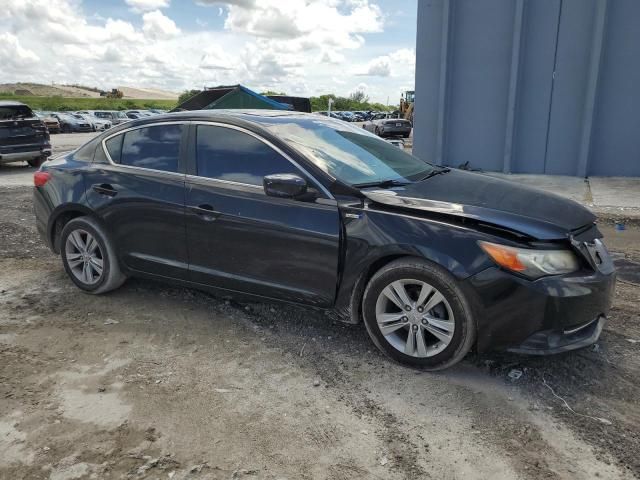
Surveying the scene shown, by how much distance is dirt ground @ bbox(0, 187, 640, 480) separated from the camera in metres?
2.50

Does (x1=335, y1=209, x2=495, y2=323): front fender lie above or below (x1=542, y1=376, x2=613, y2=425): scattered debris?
above

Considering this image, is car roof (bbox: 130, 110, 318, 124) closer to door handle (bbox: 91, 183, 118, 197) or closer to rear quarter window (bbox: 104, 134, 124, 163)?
rear quarter window (bbox: 104, 134, 124, 163)

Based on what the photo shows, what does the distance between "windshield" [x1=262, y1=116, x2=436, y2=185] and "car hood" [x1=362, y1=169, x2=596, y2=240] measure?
23cm

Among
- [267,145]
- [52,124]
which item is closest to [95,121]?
[52,124]

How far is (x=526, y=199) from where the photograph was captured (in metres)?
3.55

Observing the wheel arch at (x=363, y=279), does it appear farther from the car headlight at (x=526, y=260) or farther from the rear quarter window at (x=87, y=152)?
the rear quarter window at (x=87, y=152)

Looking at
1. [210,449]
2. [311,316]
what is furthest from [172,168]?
[210,449]

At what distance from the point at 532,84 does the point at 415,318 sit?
10100 millimetres

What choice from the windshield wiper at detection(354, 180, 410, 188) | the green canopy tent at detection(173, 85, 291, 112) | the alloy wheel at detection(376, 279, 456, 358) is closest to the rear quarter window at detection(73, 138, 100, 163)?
the windshield wiper at detection(354, 180, 410, 188)

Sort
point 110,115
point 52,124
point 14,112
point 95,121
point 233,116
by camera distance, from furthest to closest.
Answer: point 110,115 < point 95,121 < point 52,124 < point 14,112 < point 233,116

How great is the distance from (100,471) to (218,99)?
10.7 meters

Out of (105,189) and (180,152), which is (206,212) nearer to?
(180,152)

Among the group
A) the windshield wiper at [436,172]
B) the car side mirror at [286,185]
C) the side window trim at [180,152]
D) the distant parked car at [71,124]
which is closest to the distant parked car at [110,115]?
the distant parked car at [71,124]

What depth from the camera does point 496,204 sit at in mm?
3330
